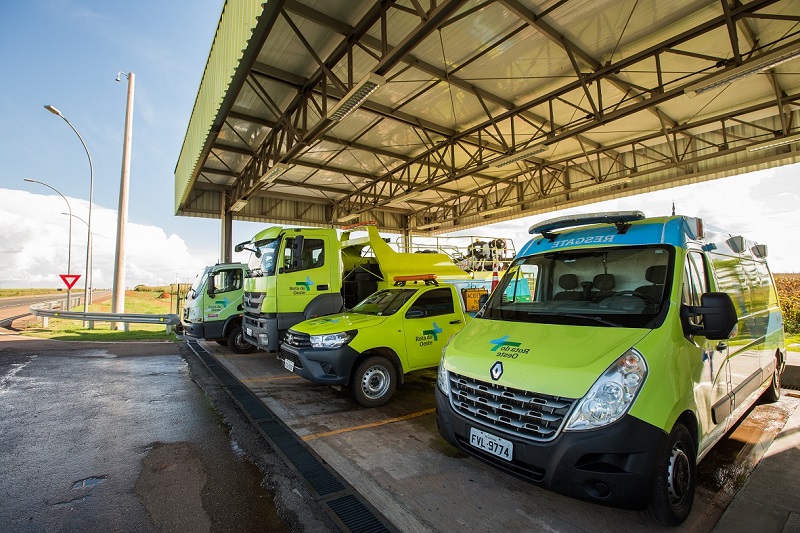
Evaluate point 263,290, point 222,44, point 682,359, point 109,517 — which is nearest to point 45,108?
point 222,44

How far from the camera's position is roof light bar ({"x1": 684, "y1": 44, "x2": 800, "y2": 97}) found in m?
5.91

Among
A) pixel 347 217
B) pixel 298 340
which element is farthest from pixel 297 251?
pixel 347 217

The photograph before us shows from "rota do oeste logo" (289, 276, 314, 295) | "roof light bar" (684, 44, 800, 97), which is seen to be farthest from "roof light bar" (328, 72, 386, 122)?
"roof light bar" (684, 44, 800, 97)

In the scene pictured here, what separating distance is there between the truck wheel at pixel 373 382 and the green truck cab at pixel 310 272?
256cm

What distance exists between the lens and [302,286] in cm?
745

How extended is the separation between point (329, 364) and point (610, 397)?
3.43 m

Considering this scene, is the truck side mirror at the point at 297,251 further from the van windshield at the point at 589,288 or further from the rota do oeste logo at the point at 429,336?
the van windshield at the point at 589,288

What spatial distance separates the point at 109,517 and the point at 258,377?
13.9 feet

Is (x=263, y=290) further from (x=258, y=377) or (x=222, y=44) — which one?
(x=222, y=44)

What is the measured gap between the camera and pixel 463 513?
2787 millimetres

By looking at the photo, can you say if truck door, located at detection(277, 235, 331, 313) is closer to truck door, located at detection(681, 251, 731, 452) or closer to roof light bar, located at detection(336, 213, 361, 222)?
truck door, located at detection(681, 251, 731, 452)

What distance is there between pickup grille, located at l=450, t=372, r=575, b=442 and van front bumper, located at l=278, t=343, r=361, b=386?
86.3 inches

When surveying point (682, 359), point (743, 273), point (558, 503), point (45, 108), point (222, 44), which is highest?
point (45, 108)

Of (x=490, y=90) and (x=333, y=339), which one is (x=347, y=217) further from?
(x=333, y=339)
